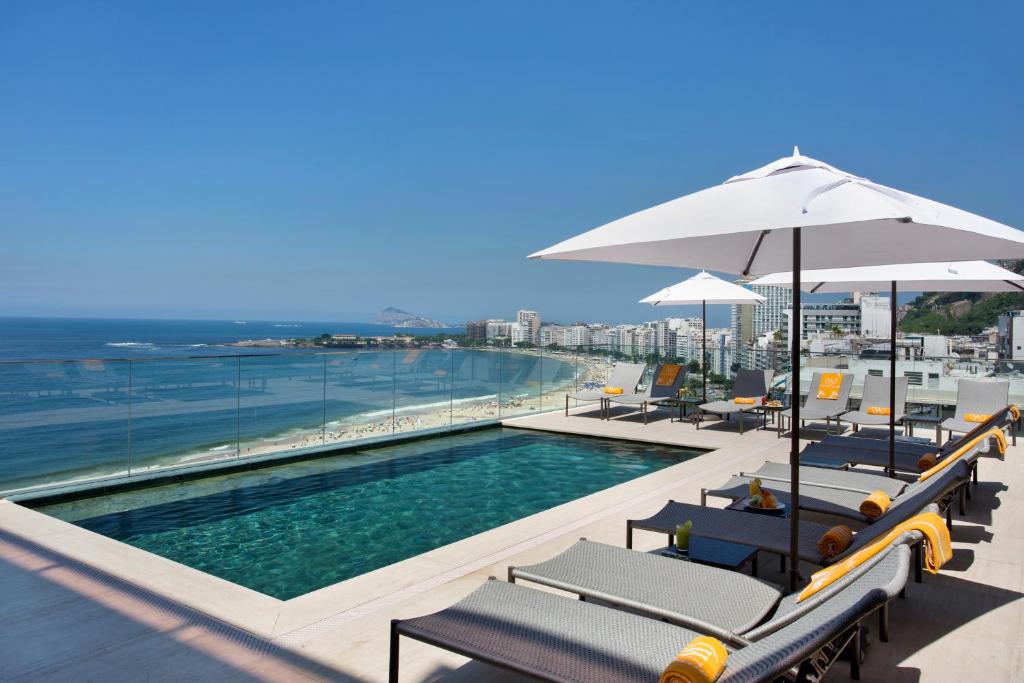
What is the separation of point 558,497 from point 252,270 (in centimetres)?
8732

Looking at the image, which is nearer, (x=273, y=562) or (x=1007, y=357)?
(x=273, y=562)

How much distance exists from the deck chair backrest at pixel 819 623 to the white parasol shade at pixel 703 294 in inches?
326

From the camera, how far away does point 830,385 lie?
8.89 meters

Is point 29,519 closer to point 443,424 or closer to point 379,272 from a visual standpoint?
point 443,424

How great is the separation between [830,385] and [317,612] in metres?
8.03

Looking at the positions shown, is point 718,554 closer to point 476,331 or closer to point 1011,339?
point 476,331

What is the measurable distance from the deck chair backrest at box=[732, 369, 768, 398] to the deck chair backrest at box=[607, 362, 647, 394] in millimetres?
1519

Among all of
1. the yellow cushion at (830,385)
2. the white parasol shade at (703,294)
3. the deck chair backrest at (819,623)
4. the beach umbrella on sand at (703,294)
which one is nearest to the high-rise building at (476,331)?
the beach umbrella on sand at (703,294)

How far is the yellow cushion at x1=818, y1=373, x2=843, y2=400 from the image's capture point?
8.80 metres

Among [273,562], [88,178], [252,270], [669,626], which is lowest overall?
[273,562]

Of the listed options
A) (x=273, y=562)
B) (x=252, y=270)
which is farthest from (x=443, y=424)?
(x=252, y=270)

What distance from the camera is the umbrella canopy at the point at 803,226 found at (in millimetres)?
2506

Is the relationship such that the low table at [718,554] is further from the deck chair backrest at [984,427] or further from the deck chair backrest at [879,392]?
the deck chair backrest at [879,392]

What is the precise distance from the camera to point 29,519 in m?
4.62
